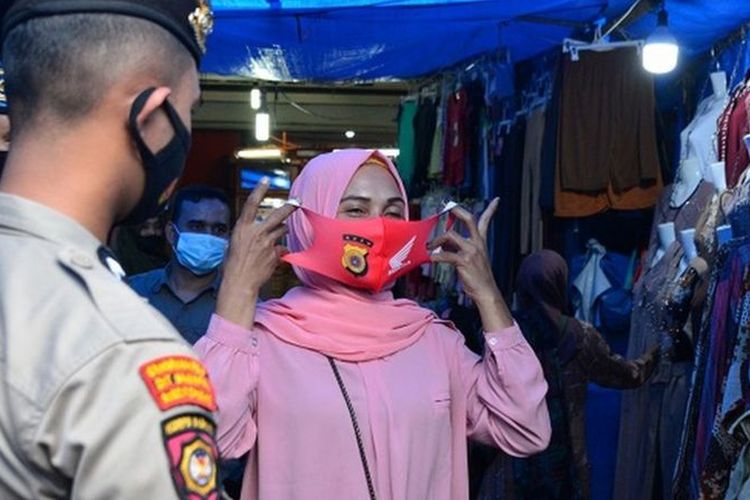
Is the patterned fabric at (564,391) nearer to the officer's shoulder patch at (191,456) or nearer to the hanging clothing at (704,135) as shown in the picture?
the hanging clothing at (704,135)

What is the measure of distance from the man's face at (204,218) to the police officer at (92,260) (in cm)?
282

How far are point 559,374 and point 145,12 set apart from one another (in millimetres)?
3296

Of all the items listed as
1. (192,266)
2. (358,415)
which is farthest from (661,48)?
(358,415)

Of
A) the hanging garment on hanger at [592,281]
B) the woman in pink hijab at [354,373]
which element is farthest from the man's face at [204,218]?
the hanging garment on hanger at [592,281]

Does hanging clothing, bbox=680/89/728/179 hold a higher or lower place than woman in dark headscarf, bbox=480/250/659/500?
higher

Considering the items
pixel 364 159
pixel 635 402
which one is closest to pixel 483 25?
pixel 635 402

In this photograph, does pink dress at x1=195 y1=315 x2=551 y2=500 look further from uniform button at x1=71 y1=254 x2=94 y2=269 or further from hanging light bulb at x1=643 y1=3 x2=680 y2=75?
hanging light bulb at x1=643 y1=3 x2=680 y2=75

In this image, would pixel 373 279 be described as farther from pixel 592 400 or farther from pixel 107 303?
pixel 592 400

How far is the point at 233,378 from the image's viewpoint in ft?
7.47

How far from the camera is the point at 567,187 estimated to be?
204 inches

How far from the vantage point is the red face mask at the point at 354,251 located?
2488 mm

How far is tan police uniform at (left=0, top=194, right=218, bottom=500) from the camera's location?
1053 millimetres

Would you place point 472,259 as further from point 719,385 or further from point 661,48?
point 661,48

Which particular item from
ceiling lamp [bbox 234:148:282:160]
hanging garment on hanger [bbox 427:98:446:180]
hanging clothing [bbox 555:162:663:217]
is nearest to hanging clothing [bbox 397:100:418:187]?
hanging garment on hanger [bbox 427:98:446:180]
